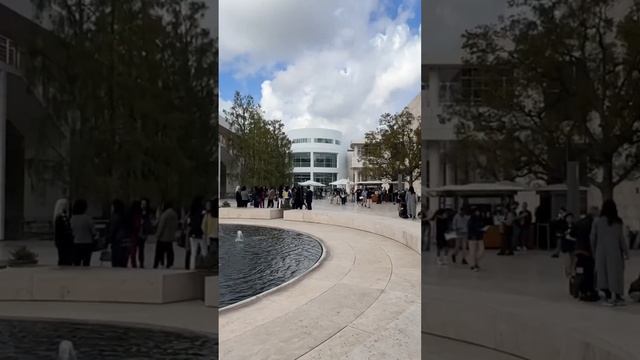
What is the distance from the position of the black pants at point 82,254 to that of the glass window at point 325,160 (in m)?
92.6

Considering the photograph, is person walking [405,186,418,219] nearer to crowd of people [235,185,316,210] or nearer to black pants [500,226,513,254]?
crowd of people [235,185,316,210]

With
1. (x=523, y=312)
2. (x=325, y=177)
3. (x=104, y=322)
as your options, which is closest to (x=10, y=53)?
(x=104, y=322)

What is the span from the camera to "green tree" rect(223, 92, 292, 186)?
1766 inches

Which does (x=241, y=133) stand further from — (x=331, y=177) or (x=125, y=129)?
(x=331, y=177)

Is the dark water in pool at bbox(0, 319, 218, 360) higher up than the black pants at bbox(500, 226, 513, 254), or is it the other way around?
the black pants at bbox(500, 226, 513, 254)

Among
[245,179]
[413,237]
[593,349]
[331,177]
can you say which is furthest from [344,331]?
[331,177]

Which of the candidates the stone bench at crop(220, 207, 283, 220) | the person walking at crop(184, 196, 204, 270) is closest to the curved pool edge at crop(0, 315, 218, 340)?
the person walking at crop(184, 196, 204, 270)

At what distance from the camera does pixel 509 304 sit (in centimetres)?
574

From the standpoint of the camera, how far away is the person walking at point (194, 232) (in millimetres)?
5617

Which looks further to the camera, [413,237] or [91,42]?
[413,237]

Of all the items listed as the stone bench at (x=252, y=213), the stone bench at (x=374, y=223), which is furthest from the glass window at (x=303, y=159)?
the stone bench at (x=374, y=223)

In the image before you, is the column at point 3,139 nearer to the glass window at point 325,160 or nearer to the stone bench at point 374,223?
the stone bench at point 374,223

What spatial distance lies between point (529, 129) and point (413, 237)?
1051 centimetres

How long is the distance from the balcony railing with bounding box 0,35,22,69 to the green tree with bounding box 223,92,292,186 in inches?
1425
